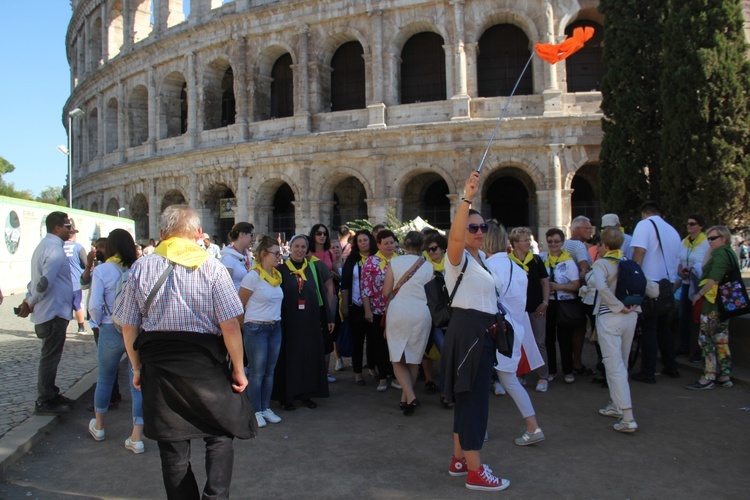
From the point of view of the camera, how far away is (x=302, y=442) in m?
4.98

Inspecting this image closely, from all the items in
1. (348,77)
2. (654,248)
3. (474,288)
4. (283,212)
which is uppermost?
(348,77)

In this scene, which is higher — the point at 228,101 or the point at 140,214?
the point at 228,101

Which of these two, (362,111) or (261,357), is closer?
(261,357)

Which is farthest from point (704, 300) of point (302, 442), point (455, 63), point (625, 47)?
point (455, 63)

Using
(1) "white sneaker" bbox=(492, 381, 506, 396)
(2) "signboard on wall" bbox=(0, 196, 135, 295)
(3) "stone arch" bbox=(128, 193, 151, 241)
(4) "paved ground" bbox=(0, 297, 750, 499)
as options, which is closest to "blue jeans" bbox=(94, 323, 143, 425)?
(4) "paved ground" bbox=(0, 297, 750, 499)

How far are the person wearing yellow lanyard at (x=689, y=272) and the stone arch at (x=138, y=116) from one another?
25361 millimetres

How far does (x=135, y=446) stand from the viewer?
473cm

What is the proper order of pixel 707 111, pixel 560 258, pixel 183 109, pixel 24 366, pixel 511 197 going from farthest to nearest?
pixel 183 109 < pixel 511 197 < pixel 707 111 < pixel 24 366 < pixel 560 258

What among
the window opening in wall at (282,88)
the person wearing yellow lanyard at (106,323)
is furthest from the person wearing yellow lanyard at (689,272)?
the window opening in wall at (282,88)

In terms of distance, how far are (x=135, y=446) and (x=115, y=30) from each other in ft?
97.1

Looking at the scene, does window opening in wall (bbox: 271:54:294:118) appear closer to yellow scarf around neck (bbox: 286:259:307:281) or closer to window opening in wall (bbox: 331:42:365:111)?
window opening in wall (bbox: 331:42:365:111)

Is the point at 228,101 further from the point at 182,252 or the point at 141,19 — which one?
the point at 182,252

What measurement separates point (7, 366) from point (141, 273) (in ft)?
19.8

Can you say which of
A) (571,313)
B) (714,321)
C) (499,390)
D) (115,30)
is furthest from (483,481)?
(115,30)
